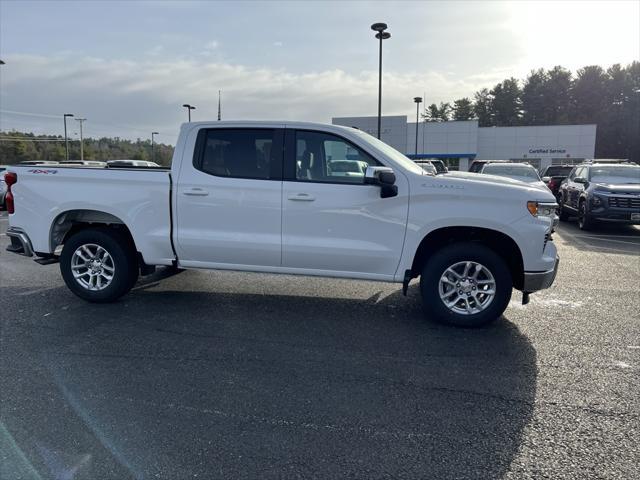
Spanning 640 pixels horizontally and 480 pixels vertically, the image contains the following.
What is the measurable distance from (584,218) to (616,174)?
5.85 feet

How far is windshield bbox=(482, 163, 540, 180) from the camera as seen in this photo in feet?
48.1

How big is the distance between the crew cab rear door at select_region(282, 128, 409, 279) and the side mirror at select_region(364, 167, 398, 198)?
82 mm

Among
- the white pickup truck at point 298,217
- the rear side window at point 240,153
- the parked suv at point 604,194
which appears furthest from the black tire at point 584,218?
the rear side window at point 240,153

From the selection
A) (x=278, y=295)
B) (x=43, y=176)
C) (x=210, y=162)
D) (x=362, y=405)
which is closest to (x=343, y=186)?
(x=210, y=162)

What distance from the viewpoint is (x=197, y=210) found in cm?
545

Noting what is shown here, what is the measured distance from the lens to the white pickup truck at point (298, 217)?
4.98 m

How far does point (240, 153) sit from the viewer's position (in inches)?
217

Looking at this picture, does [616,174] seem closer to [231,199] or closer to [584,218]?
[584,218]

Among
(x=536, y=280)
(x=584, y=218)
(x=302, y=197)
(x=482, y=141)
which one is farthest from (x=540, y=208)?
(x=482, y=141)

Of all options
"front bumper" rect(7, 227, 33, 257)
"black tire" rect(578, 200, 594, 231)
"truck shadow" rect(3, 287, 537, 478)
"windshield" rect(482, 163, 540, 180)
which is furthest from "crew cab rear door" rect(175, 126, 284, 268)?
"windshield" rect(482, 163, 540, 180)

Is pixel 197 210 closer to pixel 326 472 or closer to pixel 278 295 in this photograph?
pixel 278 295

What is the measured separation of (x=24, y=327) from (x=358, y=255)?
349cm

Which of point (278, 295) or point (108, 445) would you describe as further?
point (278, 295)

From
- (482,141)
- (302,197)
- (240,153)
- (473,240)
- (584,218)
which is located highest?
(482,141)
